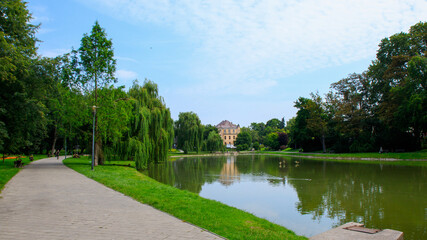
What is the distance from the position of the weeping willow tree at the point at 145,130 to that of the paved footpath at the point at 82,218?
12686mm

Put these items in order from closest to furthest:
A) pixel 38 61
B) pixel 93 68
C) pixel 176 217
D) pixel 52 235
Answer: pixel 52 235 < pixel 176 217 < pixel 38 61 < pixel 93 68

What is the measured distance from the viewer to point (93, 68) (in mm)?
21688

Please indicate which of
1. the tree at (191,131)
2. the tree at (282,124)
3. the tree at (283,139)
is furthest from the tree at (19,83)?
the tree at (282,124)

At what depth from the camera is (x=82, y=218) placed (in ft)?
20.8

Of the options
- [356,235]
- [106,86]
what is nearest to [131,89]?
[106,86]

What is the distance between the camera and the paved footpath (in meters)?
5.16

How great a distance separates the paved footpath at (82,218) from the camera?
5160 mm

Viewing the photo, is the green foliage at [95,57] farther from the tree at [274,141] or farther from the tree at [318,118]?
the tree at [274,141]

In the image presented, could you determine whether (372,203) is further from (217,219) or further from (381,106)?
(381,106)

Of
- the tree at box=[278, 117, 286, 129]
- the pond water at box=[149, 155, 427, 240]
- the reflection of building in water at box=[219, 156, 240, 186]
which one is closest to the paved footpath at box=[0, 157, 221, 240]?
the pond water at box=[149, 155, 427, 240]

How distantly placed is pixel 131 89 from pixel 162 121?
3850mm

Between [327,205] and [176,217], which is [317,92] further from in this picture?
[176,217]

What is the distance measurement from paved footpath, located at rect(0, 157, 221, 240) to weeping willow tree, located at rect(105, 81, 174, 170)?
1269 cm

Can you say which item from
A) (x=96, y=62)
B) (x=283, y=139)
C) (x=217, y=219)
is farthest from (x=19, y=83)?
(x=283, y=139)
